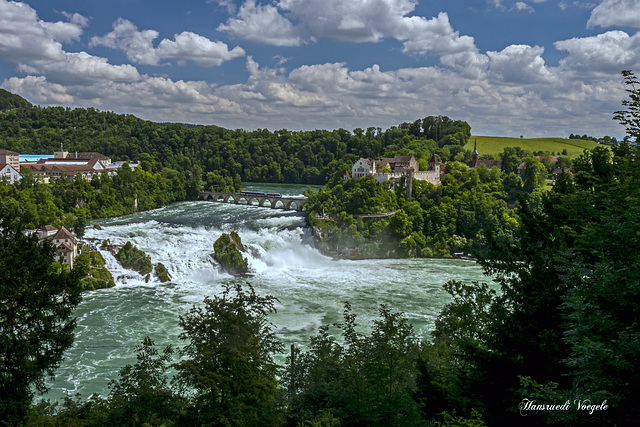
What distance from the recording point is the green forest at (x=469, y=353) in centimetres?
641

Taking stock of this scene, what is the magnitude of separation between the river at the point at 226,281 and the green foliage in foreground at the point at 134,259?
51cm

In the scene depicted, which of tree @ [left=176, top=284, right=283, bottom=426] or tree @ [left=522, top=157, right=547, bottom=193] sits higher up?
tree @ [left=522, top=157, right=547, bottom=193]

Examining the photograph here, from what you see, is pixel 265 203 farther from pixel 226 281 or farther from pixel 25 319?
pixel 25 319

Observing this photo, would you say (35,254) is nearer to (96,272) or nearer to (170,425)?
(170,425)

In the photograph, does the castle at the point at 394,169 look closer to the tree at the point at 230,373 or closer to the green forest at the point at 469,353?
the green forest at the point at 469,353

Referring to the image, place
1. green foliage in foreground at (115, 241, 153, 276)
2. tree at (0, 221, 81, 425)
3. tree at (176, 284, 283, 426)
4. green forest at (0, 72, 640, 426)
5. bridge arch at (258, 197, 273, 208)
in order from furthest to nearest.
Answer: bridge arch at (258, 197, 273, 208) → green foliage in foreground at (115, 241, 153, 276) → tree at (0, 221, 81, 425) → tree at (176, 284, 283, 426) → green forest at (0, 72, 640, 426)

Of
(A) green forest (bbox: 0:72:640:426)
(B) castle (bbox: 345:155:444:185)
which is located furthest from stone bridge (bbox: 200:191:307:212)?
(A) green forest (bbox: 0:72:640:426)

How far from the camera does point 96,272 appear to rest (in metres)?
31.0

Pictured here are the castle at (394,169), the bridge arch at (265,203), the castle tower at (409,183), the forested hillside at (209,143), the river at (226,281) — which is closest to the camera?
the river at (226,281)

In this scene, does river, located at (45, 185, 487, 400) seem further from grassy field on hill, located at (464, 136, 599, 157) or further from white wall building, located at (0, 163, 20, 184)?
grassy field on hill, located at (464, 136, 599, 157)

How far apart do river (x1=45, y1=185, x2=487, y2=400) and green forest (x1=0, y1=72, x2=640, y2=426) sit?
6.90m

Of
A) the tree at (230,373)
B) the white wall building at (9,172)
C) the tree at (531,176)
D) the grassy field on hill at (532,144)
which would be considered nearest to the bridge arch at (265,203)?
the white wall building at (9,172)

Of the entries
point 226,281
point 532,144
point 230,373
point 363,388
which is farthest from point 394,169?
point 230,373

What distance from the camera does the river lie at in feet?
69.8
